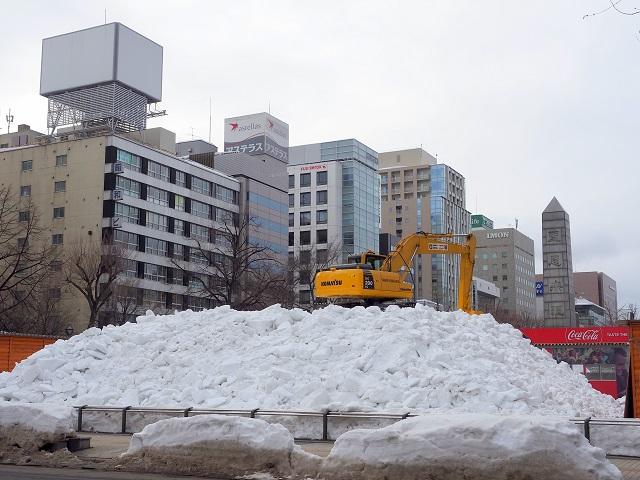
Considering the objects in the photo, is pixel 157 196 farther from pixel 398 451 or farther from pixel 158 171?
pixel 398 451

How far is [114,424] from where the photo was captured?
56.0 ft

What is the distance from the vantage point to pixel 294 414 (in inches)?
592

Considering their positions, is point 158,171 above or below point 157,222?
above

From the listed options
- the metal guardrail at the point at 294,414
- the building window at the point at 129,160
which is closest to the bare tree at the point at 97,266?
the building window at the point at 129,160

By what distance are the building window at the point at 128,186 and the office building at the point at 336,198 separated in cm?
3243

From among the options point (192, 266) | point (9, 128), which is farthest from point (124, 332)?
point (9, 128)

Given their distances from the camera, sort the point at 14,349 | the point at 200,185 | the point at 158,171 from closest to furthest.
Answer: the point at 14,349 → the point at 158,171 → the point at 200,185

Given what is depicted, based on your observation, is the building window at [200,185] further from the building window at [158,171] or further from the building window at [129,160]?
the building window at [129,160]

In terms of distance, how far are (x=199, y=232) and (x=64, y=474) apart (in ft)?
227

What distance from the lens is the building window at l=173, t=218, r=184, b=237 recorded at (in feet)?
252

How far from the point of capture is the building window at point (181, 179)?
77500 mm

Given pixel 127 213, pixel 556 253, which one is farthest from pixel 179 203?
pixel 556 253

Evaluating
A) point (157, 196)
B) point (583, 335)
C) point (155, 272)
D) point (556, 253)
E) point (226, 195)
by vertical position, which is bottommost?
point (583, 335)

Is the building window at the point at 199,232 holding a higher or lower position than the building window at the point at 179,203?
lower
